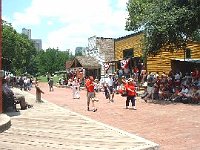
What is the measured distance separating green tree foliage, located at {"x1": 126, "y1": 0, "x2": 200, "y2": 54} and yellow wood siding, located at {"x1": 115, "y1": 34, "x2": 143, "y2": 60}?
11676 mm

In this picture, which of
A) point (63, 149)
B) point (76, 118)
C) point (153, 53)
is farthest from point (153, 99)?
point (63, 149)

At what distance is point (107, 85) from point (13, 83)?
1134 inches

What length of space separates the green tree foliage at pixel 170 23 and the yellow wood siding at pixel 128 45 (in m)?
11.7

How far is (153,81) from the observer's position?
24016 mm

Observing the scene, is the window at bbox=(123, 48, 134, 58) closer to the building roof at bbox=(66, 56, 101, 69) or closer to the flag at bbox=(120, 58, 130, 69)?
the flag at bbox=(120, 58, 130, 69)

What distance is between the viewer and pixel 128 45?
39438 millimetres

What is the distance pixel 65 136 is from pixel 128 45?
29.6 meters

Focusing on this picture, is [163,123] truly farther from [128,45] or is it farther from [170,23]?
[128,45]

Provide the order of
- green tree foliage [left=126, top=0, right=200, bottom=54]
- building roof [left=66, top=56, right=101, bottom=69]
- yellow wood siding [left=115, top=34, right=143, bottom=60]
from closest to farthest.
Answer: green tree foliage [left=126, top=0, right=200, bottom=54] < yellow wood siding [left=115, top=34, right=143, bottom=60] < building roof [left=66, top=56, right=101, bottom=69]

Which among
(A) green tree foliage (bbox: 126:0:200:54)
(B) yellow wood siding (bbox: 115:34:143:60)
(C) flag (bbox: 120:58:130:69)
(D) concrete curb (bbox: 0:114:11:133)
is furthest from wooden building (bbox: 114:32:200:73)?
(D) concrete curb (bbox: 0:114:11:133)

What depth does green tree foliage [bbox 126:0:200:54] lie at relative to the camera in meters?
22.0

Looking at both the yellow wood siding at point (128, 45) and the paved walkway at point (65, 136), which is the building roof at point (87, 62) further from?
the paved walkway at point (65, 136)

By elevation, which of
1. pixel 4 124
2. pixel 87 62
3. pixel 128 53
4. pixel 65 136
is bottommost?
pixel 65 136

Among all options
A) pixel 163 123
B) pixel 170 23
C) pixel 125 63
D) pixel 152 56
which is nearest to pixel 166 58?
pixel 125 63
